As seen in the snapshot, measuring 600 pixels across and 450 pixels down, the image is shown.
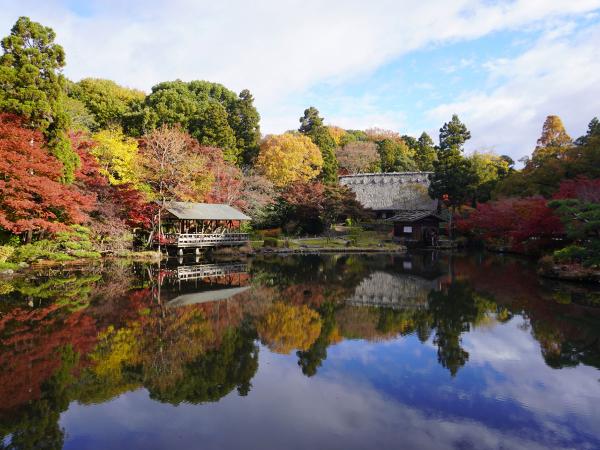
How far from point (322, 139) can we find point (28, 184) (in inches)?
1252

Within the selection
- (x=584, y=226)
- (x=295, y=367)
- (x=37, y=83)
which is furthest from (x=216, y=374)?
(x=37, y=83)

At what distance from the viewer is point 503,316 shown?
495 inches

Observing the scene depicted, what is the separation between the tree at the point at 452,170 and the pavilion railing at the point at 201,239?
2030 cm

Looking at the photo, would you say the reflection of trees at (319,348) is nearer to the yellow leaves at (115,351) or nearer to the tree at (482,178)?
the yellow leaves at (115,351)

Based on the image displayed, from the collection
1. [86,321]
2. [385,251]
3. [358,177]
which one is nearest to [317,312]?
[86,321]

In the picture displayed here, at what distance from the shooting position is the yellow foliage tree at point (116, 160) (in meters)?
28.1

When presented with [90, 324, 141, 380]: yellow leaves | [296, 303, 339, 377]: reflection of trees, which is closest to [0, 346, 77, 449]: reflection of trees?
[90, 324, 141, 380]: yellow leaves

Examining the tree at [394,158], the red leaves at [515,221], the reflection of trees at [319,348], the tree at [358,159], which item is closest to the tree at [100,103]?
the tree at [358,159]

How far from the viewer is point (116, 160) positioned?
28609mm

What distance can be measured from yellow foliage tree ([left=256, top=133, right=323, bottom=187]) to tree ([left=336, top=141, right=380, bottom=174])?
15653 millimetres

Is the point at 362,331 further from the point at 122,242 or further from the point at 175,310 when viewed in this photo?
the point at 122,242

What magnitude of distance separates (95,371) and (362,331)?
253 inches

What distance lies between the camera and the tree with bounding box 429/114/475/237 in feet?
129

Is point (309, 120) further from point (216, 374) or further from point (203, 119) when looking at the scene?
point (216, 374)
